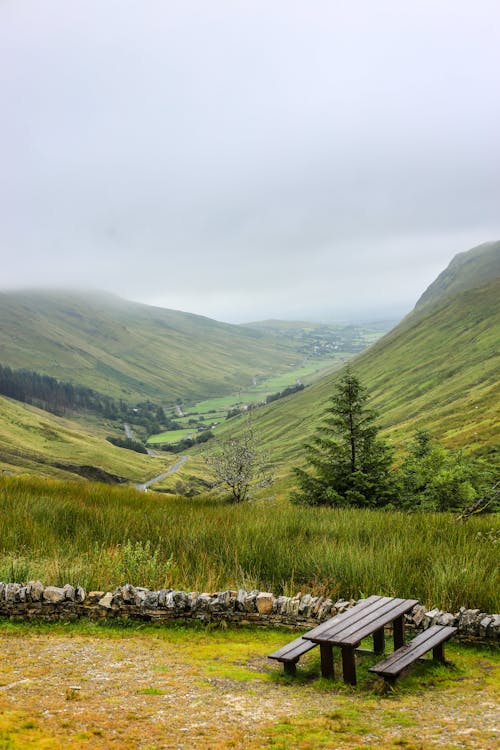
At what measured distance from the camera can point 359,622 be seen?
8.14 m

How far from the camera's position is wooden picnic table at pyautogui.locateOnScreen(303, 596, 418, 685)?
772 centimetres

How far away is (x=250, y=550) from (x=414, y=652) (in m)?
5.50

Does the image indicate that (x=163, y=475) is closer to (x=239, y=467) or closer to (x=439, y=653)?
(x=239, y=467)

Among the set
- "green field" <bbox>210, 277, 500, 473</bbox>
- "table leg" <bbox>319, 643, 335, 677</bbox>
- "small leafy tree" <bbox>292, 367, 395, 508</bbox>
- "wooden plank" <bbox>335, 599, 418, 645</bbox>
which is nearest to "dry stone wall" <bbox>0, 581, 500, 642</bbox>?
"wooden plank" <bbox>335, 599, 418, 645</bbox>

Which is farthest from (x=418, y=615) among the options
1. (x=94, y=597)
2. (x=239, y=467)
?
(x=239, y=467)

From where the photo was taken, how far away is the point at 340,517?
16578mm

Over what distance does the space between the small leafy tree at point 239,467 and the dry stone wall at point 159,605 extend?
19464mm

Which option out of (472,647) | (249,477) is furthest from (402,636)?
(249,477)

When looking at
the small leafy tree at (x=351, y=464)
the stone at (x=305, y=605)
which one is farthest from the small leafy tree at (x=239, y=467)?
the stone at (x=305, y=605)

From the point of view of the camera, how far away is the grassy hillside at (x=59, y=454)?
126 m

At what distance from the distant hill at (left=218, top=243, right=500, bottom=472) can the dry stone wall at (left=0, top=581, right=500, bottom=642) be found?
2022 inches

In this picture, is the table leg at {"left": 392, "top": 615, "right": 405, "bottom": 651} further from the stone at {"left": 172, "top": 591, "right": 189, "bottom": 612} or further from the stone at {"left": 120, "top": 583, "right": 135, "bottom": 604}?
the stone at {"left": 120, "top": 583, "right": 135, "bottom": 604}

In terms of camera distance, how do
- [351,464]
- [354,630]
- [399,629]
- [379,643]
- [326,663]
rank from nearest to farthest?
[354,630] → [326,663] → [399,629] → [379,643] → [351,464]

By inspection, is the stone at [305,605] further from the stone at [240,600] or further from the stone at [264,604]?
the stone at [240,600]
